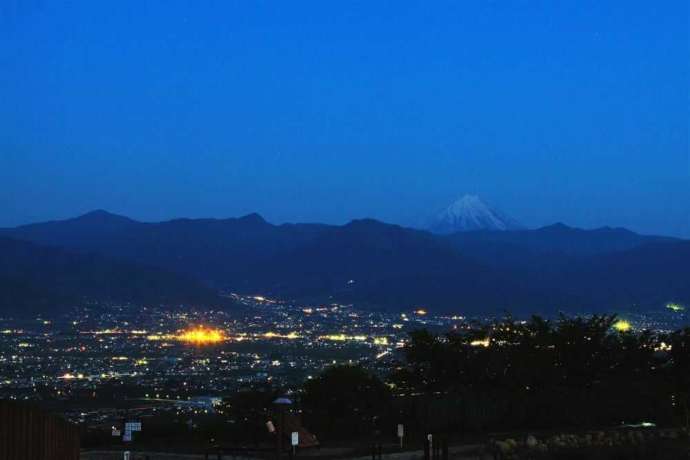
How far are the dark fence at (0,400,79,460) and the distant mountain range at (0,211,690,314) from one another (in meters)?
90.5

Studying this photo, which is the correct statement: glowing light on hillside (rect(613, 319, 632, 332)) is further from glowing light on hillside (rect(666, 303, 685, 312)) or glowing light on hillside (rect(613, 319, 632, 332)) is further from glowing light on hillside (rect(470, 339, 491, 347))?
glowing light on hillside (rect(666, 303, 685, 312))

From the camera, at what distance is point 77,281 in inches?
4555

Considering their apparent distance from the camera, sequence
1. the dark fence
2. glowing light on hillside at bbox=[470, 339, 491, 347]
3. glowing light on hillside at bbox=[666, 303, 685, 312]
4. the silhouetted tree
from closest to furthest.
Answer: the dark fence
the silhouetted tree
glowing light on hillside at bbox=[470, 339, 491, 347]
glowing light on hillside at bbox=[666, 303, 685, 312]

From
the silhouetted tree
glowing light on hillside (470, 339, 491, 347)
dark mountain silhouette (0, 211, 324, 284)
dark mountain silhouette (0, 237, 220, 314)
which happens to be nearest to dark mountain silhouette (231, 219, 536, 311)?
dark mountain silhouette (0, 211, 324, 284)

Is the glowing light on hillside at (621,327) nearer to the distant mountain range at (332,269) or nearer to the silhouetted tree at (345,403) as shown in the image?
the silhouetted tree at (345,403)

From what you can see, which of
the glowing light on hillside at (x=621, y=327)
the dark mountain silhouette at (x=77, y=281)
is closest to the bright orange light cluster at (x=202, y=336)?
the dark mountain silhouette at (x=77, y=281)

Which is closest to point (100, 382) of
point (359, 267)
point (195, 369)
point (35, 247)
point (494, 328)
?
point (195, 369)

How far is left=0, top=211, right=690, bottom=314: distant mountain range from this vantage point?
116500 mm

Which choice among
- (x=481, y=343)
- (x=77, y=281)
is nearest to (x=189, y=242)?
(x=77, y=281)

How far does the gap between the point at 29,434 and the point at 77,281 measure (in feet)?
359

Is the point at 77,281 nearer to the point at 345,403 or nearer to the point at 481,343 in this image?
the point at 481,343

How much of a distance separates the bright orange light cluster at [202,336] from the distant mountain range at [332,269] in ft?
54.3

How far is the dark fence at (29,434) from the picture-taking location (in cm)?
930

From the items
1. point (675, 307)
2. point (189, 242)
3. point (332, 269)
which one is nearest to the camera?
point (675, 307)
